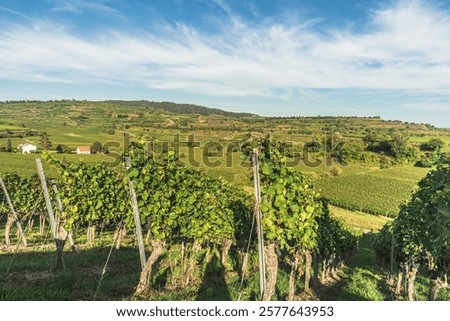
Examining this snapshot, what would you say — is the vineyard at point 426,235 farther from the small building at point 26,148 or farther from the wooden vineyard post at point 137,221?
the small building at point 26,148

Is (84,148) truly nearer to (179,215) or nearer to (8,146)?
(8,146)

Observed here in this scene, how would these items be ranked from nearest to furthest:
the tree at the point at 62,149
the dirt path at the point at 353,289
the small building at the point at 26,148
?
1. the dirt path at the point at 353,289
2. the tree at the point at 62,149
3. the small building at the point at 26,148

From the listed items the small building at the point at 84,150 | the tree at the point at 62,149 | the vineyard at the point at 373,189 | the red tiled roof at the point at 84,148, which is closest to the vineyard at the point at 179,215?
the tree at the point at 62,149

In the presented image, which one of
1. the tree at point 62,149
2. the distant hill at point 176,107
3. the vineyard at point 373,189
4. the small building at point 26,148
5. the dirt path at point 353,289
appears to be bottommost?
the vineyard at point 373,189

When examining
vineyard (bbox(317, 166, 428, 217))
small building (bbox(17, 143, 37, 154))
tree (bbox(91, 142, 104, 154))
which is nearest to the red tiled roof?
tree (bbox(91, 142, 104, 154))

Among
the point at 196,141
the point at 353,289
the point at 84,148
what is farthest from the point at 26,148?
the point at 353,289

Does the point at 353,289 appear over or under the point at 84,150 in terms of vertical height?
under

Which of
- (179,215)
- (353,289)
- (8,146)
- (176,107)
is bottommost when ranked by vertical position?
(353,289)

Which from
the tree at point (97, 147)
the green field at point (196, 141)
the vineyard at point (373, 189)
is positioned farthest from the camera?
the vineyard at point (373, 189)

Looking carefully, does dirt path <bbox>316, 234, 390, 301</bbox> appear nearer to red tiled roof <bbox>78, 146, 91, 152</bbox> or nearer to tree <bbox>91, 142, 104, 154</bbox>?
tree <bbox>91, 142, 104, 154</bbox>

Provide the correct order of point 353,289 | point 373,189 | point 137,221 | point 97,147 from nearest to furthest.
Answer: point 137,221, point 353,289, point 97,147, point 373,189

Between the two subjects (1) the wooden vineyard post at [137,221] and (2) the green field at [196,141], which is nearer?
(1) the wooden vineyard post at [137,221]

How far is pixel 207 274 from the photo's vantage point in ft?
39.5

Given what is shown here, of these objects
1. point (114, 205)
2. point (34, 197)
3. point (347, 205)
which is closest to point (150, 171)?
point (114, 205)
